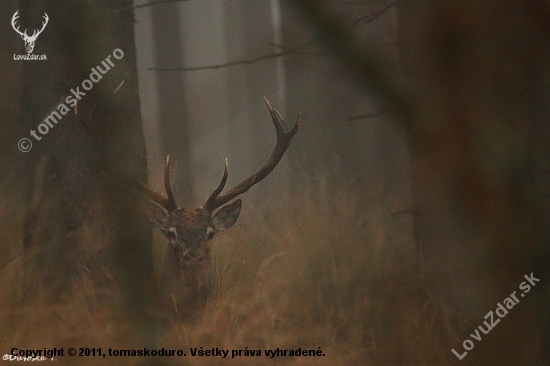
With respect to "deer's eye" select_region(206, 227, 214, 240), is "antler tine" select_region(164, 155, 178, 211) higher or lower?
higher

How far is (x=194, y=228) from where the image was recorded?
5.05 ft

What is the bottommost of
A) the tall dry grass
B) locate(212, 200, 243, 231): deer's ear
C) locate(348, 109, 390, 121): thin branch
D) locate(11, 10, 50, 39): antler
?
the tall dry grass

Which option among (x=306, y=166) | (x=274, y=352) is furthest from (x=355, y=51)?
(x=274, y=352)

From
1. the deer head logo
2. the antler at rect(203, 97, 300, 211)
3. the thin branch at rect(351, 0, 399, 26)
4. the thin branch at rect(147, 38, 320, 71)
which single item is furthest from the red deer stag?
the deer head logo

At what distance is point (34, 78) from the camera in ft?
5.10

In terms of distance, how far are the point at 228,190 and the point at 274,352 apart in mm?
440

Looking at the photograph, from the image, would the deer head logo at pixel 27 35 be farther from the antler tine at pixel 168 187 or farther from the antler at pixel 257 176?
the antler at pixel 257 176

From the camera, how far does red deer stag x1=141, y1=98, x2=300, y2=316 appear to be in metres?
1.52

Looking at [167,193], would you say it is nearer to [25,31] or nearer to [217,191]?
[217,191]

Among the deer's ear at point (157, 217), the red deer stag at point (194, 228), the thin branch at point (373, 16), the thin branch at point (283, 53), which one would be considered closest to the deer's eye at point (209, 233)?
the red deer stag at point (194, 228)

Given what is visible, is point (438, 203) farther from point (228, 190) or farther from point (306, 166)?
point (228, 190)

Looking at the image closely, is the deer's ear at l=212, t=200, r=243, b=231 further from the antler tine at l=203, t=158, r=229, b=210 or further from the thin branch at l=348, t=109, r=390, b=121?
the thin branch at l=348, t=109, r=390, b=121

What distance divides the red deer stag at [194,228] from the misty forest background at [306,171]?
Answer: 0.02 meters

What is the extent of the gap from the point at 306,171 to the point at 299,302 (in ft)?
1.14
